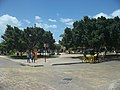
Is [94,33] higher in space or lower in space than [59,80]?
higher

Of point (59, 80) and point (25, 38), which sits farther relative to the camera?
point (25, 38)

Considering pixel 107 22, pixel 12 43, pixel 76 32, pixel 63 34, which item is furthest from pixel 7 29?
pixel 107 22

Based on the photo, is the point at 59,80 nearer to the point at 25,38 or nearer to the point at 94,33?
the point at 94,33

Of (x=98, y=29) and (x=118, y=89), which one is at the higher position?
(x=98, y=29)

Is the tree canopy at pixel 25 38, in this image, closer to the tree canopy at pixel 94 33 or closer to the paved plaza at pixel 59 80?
the tree canopy at pixel 94 33

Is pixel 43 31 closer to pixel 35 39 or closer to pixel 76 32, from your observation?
pixel 35 39

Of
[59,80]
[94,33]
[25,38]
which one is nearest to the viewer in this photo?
[59,80]

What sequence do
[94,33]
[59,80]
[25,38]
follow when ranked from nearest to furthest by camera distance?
[59,80] < [94,33] < [25,38]

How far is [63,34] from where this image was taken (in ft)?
189

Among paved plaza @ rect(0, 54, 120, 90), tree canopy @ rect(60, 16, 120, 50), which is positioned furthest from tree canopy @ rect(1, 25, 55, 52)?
paved plaza @ rect(0, 54, 120, 90)

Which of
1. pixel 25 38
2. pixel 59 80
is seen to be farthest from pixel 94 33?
pixel 59 80

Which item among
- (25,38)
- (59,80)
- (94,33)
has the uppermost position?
(25,38)

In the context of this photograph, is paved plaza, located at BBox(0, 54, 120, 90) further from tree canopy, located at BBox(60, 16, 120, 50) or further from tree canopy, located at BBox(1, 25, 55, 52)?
tree canopy, located at BBox(1, 25, 55, 52)

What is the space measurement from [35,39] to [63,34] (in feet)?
28.3
